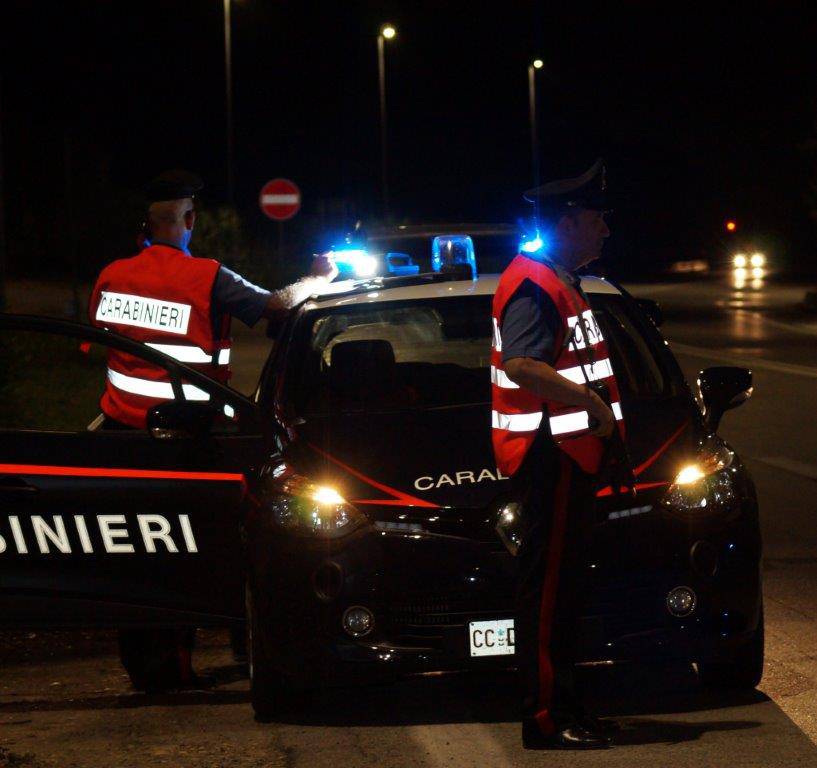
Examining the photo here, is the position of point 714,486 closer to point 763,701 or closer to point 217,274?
point 763,701

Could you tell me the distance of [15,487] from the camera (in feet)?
20.2

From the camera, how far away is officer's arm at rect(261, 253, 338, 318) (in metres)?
7.19

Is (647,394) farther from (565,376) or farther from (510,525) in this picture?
(565,376)

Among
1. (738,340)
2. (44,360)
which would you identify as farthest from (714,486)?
(738,340)

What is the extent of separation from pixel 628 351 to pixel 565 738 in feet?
6.96

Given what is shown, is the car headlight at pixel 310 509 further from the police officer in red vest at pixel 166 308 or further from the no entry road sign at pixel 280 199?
the no entry road sign at pixel 280 199

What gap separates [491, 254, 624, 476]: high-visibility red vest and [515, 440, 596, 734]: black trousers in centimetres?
5

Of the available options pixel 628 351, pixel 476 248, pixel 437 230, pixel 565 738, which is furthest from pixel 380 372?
pixel 437 230

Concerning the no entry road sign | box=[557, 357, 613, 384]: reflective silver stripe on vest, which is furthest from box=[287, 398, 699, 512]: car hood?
the no entry road sign

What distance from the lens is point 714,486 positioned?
5.85m

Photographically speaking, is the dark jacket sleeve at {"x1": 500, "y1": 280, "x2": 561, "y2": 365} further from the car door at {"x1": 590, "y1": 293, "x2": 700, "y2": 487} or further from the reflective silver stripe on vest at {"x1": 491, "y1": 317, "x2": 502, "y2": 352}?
the car door at {"x1": 590, "y1": 293, "x2": 700, "y2": 487}

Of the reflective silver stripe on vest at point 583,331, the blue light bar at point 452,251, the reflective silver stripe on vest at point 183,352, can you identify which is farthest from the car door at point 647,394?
the blue light bar at point 452,251

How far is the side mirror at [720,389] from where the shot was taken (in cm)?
664

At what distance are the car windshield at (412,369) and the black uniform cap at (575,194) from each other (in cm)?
138
